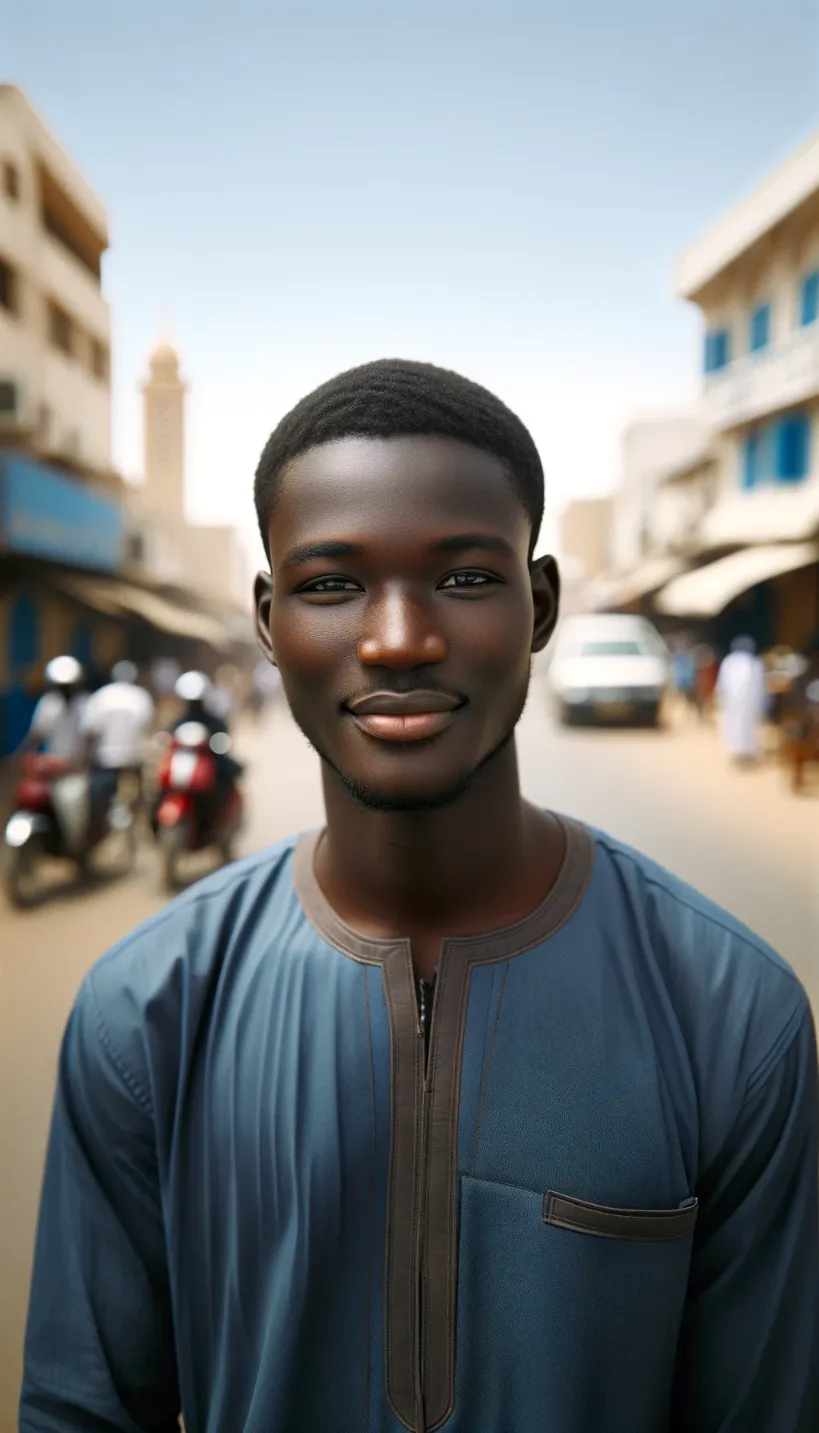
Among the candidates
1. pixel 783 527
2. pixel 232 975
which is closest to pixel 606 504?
pixel 783 527

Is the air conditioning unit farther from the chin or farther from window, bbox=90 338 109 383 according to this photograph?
the chin

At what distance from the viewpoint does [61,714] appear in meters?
2.84

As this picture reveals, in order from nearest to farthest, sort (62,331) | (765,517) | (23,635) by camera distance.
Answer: (62,331), (23,635), (765,517)

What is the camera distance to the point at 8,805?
8.41 ft

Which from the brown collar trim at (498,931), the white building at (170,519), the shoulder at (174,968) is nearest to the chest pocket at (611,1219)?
the brown collar trim at (498,931)

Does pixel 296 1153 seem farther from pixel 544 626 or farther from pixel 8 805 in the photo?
pixel 8 805

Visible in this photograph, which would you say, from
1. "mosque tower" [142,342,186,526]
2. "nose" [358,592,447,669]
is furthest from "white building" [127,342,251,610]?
"nose" [358,592,447,669]

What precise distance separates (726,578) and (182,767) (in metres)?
1.98

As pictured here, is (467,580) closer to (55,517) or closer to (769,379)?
(55,517)

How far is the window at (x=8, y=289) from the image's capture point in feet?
5.35

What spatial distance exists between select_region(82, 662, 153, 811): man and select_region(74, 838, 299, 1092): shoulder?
1693mm

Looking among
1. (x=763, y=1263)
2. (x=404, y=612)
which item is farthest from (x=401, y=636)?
(x=763, y=1263)

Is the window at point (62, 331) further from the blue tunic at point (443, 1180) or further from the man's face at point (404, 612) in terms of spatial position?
the blue tunic at point (443, 1180)

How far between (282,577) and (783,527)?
1.78 m
